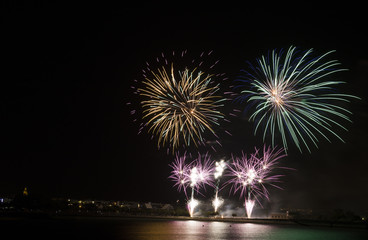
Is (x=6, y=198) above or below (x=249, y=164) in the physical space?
below

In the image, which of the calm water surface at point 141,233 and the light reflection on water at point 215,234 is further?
the light reflection on water at point 215,234

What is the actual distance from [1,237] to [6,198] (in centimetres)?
11445

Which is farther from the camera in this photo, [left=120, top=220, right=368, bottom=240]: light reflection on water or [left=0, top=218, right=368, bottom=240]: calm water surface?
[left=120, top=220, right=368, bottom=240]: light reflection on water

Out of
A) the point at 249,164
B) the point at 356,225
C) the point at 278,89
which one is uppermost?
the point at 278,89

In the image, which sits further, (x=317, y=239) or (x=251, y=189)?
(x=251, y=189)

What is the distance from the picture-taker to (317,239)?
30.7 metres

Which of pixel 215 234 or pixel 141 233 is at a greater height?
pixel 141 233

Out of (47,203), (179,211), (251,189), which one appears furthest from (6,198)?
(251,189)

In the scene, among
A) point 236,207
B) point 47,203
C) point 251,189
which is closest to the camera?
point 251,189

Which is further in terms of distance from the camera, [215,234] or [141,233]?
[215,234]

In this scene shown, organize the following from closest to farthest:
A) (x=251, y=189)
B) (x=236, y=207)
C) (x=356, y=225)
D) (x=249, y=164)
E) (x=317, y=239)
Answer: (x=317, y=239) → (x=356, y=225) → (x=249, y=164) → (x=251, y=189) → (x=236, y=207)

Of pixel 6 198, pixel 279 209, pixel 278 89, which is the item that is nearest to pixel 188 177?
pixel 278 89

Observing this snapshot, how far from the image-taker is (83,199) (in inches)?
4877

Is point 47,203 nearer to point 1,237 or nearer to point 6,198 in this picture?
point 1,237
